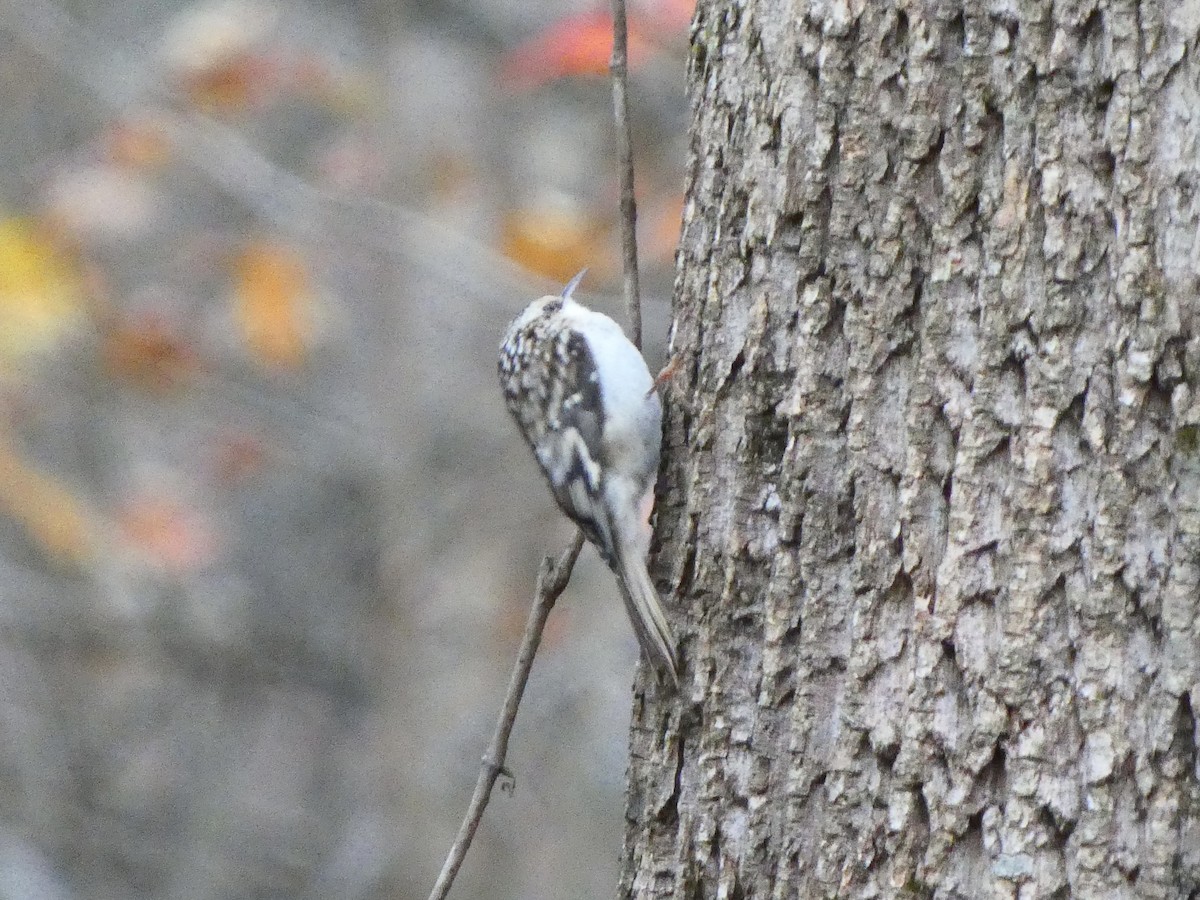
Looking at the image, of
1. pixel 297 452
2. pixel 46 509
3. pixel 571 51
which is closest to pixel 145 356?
pixel 46 509

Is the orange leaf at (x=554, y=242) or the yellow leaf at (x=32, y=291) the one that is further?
the yellow leaf at (x=32, y=291)

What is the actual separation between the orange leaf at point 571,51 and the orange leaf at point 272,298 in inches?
67.8

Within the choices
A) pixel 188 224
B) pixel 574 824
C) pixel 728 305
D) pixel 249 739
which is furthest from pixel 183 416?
pixel 728 305

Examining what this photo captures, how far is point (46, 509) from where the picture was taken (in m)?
5.52

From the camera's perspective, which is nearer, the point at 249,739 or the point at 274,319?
the point at 274,319

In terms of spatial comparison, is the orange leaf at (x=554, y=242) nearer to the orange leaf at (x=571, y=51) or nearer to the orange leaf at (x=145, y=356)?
the orange leaf at (x=571, y=51)

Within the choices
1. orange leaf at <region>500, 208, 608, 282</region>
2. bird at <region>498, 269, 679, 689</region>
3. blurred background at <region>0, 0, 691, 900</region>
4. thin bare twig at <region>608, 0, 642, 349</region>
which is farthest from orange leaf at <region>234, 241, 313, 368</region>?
thin bare twig at <region>608, 0, 642, 349</region>

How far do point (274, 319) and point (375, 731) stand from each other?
1.91 meters

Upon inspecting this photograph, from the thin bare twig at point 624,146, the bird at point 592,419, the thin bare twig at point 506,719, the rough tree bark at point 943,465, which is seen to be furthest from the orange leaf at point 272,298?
the rough tree bark at point 943,465

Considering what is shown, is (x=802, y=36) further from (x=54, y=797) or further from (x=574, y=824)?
(x=54, y=797)

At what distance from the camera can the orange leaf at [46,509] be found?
5.48 metres

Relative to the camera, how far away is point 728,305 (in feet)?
6.89

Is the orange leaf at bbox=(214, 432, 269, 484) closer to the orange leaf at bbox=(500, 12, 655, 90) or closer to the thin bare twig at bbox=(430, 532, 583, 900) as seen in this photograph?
the orange leaf at bbox=(500, 12, 655, 90)

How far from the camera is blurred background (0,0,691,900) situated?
18.2 ft
